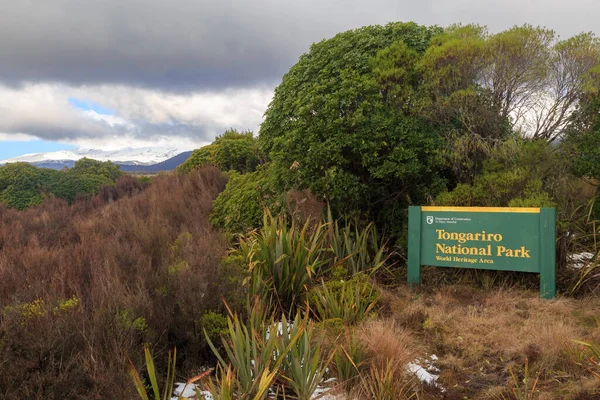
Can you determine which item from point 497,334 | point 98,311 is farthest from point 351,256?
point 98,311

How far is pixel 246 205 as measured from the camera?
9172 mm

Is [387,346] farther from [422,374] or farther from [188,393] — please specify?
[188,393]

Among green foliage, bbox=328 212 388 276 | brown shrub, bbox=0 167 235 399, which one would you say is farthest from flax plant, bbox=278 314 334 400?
green foliage, bbox=328 212 388 276

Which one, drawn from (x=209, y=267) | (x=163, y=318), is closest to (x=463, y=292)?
(x=209, y=267)

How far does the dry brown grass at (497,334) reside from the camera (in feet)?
13.0

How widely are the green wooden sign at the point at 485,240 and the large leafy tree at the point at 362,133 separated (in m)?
0.92

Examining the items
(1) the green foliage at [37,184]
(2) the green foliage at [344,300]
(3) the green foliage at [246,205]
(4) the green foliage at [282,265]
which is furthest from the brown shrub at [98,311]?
(1) the green foliage at [37,184]

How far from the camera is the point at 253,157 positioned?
606 inches

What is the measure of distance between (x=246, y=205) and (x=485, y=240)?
4.42 meters

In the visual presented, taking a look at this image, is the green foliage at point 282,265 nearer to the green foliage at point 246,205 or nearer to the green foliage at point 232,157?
the green foliage at point 246,205

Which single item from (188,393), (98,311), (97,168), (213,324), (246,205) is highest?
(97,168)

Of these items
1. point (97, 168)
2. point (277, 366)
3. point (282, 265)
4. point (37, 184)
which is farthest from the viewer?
point (97, 168)

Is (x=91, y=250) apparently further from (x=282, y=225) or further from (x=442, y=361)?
(x=442, y=361)

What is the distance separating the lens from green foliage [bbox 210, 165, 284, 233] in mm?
8836
